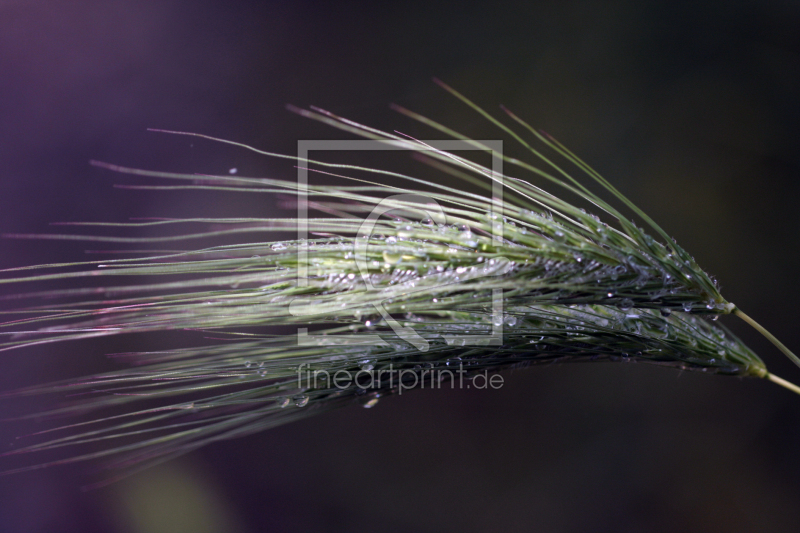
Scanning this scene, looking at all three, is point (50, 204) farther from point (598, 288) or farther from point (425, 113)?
point (598, 288)

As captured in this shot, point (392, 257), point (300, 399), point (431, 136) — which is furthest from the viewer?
point (431, 136)

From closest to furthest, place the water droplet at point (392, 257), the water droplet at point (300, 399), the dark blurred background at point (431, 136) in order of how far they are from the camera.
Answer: the water droplet at point (392, 257) < the water droplet at point (300, 399) < the dark blurred background at point (431, 136)

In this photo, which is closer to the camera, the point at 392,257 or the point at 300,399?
the point at 392,257

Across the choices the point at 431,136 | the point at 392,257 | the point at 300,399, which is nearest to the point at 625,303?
the point at 392,257

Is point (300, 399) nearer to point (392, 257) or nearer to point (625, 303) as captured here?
point (392, 257)

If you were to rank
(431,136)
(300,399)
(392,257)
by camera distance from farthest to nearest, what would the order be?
(431,136), (300,399), (392,257)

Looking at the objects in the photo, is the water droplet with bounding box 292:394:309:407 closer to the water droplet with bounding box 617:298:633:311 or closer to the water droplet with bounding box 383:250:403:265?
the water droplet with bounding box 383:250:403:265

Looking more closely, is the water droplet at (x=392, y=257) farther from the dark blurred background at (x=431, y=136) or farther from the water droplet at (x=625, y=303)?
the dark blurred background at (x=431, y=136)

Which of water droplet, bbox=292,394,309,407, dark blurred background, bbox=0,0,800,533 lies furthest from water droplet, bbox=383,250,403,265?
dark blurred background, bbox=0,0,800,533

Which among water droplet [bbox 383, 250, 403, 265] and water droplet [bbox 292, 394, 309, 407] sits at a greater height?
water droplet [bbox 383, 250, 403, 265]

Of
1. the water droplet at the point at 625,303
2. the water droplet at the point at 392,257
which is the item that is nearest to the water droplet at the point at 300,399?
the water droplet at the point at 392,257
